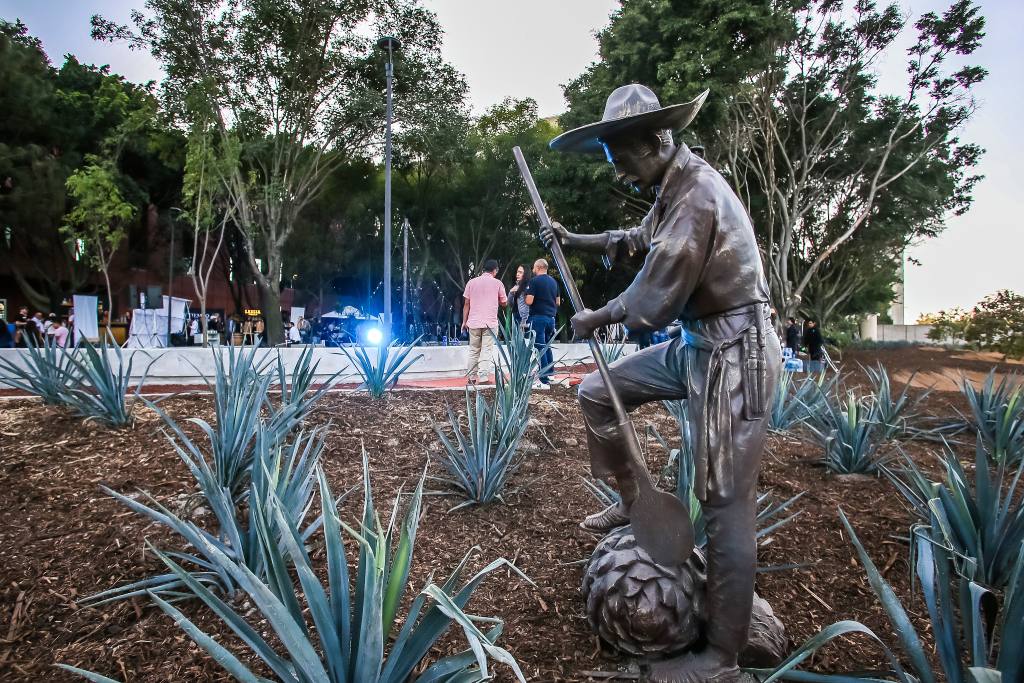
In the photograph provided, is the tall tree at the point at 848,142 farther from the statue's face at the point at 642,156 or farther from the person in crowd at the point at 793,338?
the statue's face at the point at 642,156

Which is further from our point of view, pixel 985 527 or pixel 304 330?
pixel 304 330

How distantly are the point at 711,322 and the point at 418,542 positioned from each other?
1685 millimetres

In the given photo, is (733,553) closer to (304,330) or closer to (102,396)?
(102,396)

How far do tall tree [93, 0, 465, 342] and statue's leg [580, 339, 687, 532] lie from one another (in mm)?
18890

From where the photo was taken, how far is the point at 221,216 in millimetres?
25609

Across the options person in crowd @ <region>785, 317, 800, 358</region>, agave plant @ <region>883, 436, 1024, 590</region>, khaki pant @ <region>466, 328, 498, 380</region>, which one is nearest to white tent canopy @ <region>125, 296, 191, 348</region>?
khaki pant @ <region>466, 328, 498, 380</region>

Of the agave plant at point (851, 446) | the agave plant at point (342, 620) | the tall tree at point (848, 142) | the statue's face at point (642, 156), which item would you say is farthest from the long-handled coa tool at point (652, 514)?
the tall tree at point (848, 142)

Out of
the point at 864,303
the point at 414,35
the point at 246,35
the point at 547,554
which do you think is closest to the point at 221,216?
the point at 246,35

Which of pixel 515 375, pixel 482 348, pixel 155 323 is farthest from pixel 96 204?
pixel 515 375

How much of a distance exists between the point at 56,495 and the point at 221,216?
25.1 metres

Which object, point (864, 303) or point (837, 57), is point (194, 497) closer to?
point (837, 57)

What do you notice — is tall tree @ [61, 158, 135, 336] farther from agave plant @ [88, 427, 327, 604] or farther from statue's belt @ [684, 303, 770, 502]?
statue's belt @ [684, 303, 770, 502]

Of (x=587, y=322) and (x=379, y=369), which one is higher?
(x=587, y=322)

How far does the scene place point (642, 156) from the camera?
219 centimetres
